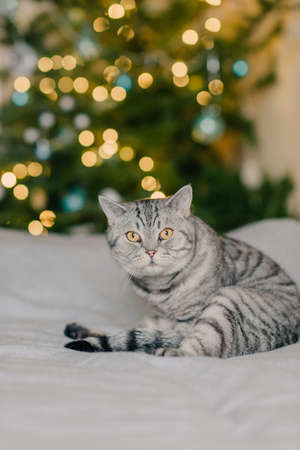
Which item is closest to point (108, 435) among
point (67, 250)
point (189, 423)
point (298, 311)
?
point (189, 423)

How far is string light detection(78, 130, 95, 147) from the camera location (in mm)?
2902

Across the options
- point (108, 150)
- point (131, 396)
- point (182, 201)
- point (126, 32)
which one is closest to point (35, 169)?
point (108, 150)

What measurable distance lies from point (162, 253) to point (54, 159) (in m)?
1.70

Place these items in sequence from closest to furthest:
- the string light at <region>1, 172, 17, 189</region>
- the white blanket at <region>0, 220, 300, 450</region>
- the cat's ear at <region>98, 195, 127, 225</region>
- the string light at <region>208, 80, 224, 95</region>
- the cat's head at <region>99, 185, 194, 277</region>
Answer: the white blanket at <region>0, 220, 300, 450</region>
the cat's head at <region>99, 185, 194, 277</region>
the cat's ear at <region>98, 195, 127, 225</region>
the string light at <region>1, 172, 17, 189</region>
the string light at <region>208, 80, 224, 95</region>

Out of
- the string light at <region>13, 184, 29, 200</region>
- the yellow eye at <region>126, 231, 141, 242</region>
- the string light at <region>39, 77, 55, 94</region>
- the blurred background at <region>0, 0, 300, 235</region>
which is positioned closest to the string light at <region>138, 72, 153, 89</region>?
the blurred background at <region>0, 0, 300, 235</region>

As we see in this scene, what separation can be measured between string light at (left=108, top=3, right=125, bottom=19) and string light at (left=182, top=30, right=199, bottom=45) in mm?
348

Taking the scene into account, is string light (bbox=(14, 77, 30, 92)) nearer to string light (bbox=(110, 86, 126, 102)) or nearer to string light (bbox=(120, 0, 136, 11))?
string light (bbox=(110, 86, 126, 102))

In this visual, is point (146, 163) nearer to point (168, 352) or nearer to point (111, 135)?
point (111, 135)

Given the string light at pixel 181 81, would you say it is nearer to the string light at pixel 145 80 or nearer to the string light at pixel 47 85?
the string light at pixel 145 80

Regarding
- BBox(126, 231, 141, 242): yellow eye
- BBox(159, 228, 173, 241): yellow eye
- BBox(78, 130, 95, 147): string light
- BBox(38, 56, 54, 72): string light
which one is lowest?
BBox(126, 231, 141, 242): yellow eye

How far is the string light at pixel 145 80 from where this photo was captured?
2977mm

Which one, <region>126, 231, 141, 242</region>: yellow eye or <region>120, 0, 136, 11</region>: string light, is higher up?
<region>120, 0, 136, 11</region>: string light

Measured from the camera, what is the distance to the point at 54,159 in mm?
3025

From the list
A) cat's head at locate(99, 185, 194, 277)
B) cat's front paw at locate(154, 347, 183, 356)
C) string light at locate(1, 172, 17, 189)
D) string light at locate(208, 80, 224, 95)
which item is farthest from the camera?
string light at locate(208, 80, 224, 95)
